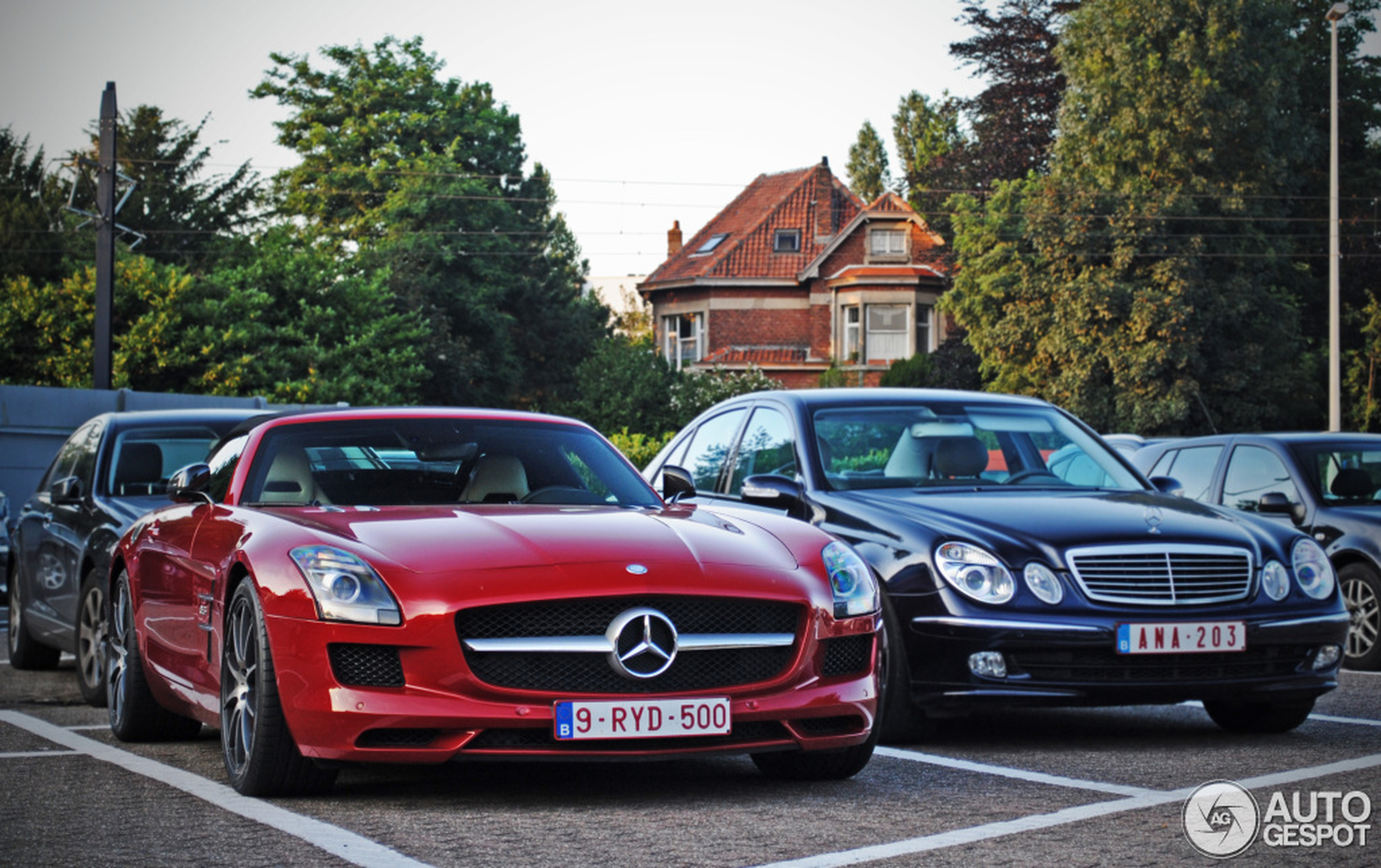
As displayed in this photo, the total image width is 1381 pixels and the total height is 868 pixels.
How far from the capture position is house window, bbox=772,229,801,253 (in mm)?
67562

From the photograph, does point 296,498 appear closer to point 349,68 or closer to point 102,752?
point 102,752

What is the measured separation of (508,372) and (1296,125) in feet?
94.1

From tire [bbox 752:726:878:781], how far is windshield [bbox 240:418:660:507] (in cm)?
127

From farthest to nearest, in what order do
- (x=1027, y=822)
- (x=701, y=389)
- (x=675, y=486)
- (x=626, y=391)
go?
(x=701, y=389), (x=626, y=391), (x=675, y=486), (x=1027, y=822)

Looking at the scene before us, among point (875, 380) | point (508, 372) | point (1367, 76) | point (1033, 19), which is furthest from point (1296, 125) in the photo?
point (508, 372)

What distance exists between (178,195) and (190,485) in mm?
59240

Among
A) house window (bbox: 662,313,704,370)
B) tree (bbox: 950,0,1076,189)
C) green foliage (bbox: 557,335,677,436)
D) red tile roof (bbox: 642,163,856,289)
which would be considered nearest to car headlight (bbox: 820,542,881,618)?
green foliage (bbox: 557,335,677,436)

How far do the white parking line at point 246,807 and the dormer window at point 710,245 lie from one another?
2454 inches

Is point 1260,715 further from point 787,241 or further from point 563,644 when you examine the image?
point 787,241

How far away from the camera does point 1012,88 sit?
57781 mm

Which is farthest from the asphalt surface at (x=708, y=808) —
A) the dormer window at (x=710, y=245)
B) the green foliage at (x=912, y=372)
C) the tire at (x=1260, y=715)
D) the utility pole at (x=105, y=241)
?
the dormer window at (x=710, y=245)

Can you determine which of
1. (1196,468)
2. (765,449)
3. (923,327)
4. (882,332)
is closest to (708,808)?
(765,449)

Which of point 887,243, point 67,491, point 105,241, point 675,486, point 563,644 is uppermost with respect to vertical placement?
point 887,243

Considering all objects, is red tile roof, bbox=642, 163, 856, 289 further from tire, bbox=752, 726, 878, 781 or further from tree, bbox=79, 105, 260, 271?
tire, bbox=752, 726, 878, 781
